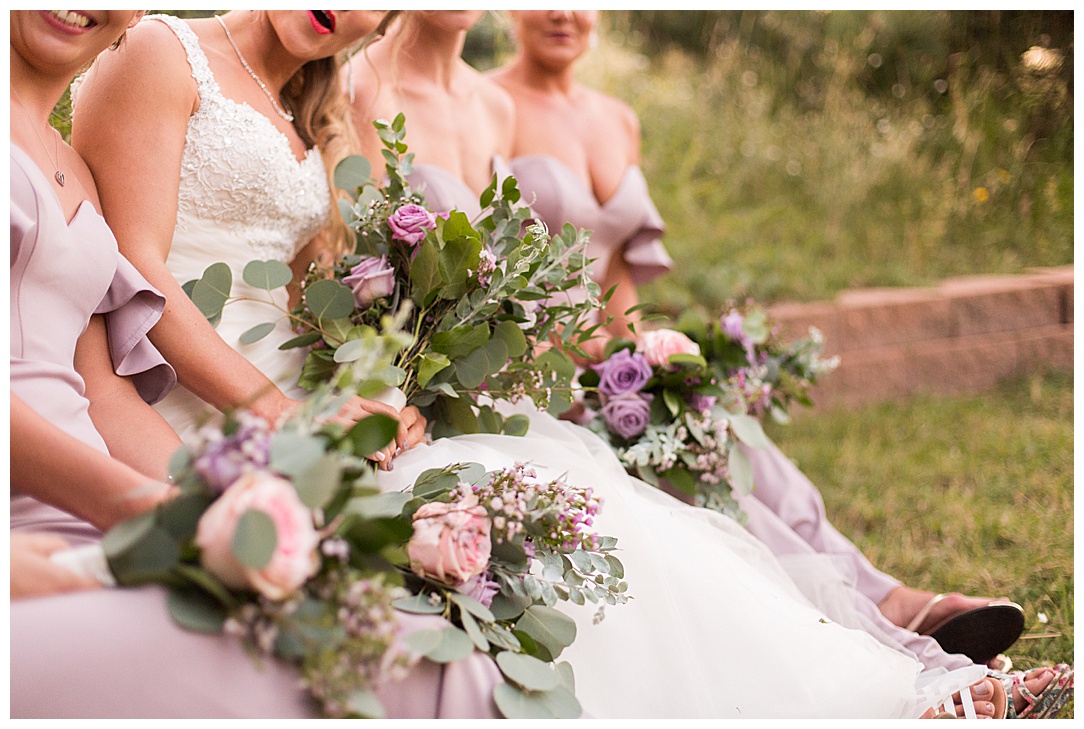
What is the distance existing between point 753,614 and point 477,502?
24.8 inches

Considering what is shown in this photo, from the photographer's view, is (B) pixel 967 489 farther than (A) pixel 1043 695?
Yes

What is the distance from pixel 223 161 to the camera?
1.89 m

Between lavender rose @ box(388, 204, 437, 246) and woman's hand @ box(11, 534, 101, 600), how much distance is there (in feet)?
3.05

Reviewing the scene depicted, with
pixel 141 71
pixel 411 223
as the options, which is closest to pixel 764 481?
pixel 411 223

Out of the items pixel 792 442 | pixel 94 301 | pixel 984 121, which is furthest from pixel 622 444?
pixel 984 121

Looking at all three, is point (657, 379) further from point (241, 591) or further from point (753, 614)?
point (241, 591)

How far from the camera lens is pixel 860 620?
7.06 feet

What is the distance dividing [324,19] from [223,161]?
0.38 m

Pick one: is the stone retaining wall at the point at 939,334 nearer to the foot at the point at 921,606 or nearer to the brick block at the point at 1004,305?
the brick block at the point at 1004,305

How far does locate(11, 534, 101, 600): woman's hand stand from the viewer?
1120mm

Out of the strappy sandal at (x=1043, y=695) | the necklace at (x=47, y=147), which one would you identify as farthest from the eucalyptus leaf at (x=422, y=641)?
the strappy sandal at (x=1043, y=695)

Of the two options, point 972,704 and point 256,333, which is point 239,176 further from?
point 972,704

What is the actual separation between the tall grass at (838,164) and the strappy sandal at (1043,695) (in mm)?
3133

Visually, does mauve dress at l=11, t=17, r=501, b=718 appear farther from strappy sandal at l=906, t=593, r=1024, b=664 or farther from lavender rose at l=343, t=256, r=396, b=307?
strappy sandal at l=906, t=593, r=1024, b=664
